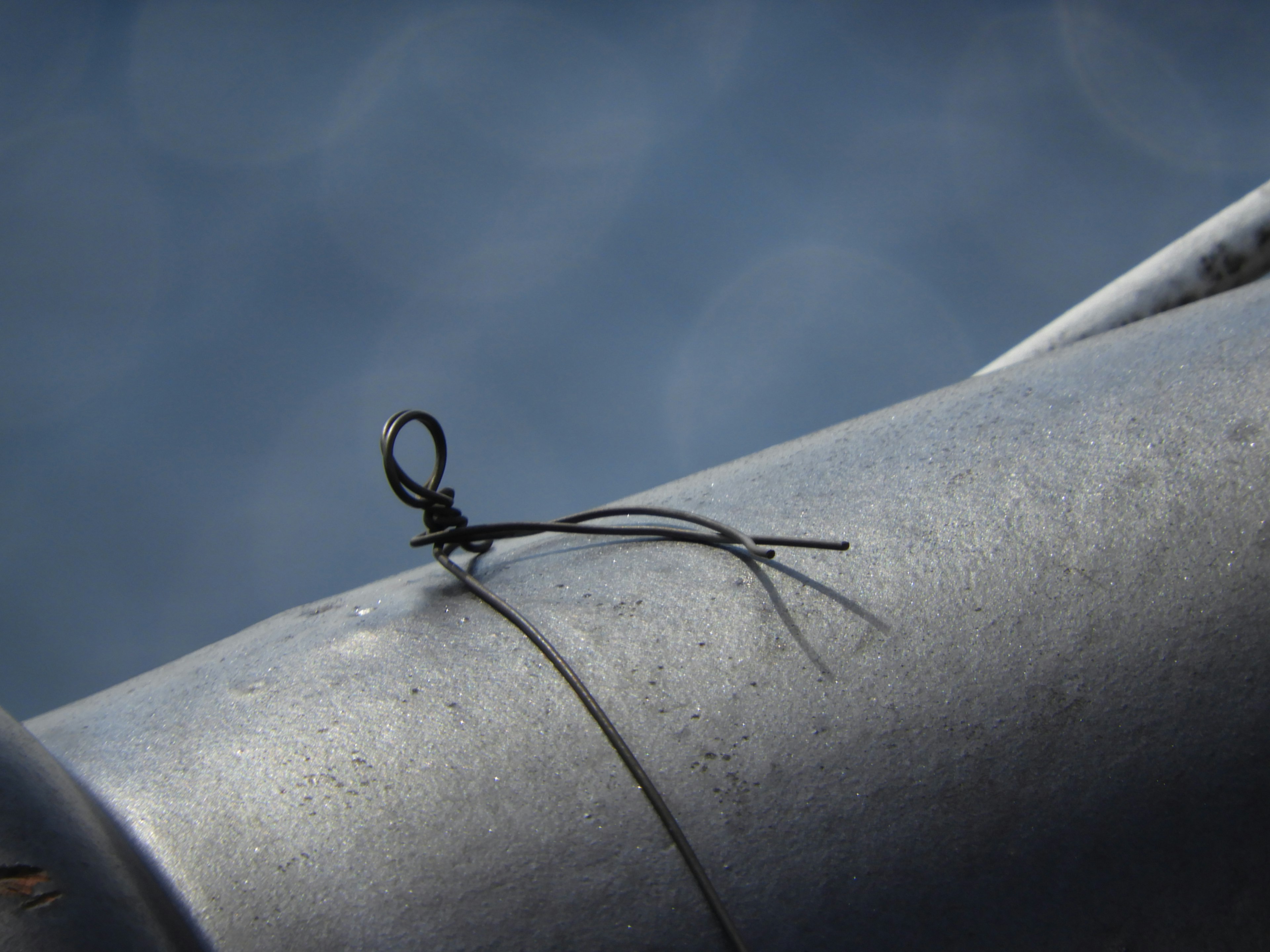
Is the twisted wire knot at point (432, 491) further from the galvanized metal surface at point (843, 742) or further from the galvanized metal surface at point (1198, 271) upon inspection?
the galvanized metal surface at point (1198, 271)

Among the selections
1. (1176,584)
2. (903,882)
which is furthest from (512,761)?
(1176,584)

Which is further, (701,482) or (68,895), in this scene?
(701,482)

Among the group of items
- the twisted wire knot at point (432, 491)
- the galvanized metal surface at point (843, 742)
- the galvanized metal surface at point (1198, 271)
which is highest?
the twisted wire knot at point (432, 491)

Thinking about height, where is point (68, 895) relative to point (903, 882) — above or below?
above

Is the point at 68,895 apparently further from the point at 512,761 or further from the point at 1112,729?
the point at 1112,729

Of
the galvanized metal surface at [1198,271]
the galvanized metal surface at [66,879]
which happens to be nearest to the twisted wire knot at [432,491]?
the galvanized metal surface at [66,879]

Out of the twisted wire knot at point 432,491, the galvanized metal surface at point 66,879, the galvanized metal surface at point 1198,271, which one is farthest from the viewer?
the galvanized metal surface at point 1198,271

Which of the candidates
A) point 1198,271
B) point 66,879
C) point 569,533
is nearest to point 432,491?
point 569,533

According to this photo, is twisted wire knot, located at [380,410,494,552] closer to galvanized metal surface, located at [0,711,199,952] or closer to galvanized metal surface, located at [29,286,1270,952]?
galvanized metal surface, located at [29,286,1270,952]
